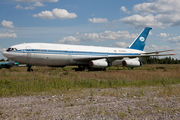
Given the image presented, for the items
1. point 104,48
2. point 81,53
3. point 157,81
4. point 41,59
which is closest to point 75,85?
point 157,81

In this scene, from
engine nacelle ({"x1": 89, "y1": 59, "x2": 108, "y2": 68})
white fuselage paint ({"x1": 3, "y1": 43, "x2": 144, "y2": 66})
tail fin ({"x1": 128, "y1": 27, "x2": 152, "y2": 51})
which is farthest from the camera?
tail fin ({"x1": 128, "y1": 27, "x2": 152, "y2": 51})

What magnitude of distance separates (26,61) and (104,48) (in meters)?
12.1

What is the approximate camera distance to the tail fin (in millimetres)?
32531

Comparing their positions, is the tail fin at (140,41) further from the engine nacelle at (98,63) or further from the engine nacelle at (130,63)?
the engine nacelle at (98,63)

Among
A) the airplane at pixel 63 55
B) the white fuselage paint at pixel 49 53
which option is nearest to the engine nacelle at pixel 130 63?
the airplane at pixel 63 55

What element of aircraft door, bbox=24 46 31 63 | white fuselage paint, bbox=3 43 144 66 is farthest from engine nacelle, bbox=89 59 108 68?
aircraft door, bbox=24 46 31 63

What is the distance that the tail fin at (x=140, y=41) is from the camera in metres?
32.5

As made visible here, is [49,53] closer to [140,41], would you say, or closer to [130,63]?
[130,63]

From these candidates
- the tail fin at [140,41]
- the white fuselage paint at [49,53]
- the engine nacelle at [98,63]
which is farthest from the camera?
the tail fin at [140,41]

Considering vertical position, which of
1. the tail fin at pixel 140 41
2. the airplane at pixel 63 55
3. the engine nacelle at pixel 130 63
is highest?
the tail fin at pixel 140 41

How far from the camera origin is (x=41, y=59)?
2061 centimetres

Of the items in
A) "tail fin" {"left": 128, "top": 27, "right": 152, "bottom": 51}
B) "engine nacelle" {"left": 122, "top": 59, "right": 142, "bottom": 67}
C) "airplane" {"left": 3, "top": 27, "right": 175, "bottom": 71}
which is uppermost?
"tail fin" {"left": 128, "top": 27, "right": 152, "bottom": 51}

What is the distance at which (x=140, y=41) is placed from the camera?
33000 millimetres

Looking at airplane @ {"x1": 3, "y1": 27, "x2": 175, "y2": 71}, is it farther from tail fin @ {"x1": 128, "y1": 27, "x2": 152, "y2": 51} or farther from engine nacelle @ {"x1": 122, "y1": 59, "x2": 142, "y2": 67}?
tail fin @ {"x1": 128, "y1": 27, "x2": 152, "y2": 51}
